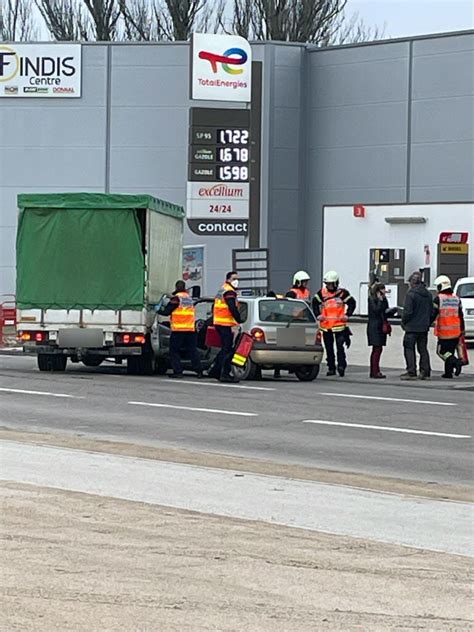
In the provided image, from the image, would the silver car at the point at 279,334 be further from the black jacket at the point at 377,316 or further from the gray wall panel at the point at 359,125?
the gray wall panel at the point at 359,125

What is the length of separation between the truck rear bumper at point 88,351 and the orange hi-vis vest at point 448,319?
5082mm

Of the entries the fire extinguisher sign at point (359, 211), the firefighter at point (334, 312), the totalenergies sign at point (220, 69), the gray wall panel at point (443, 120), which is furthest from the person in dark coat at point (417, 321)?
the fire extinguisher sign at point (359, 211)

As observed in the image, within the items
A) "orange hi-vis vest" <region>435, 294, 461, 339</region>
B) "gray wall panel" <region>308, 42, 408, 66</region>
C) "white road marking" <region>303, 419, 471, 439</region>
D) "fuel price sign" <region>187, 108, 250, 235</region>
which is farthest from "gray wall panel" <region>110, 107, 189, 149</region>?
"white road marking" <region>303, 419, 471, 439</region>

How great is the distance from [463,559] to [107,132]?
128 ft

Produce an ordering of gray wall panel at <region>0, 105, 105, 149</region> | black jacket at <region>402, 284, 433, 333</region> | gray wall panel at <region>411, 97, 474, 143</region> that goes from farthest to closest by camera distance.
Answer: gray wall panel at <region>0, 105, 105, 149</region>, gray wall panel at <region>411, 97, 474, 143</region>, black jacket at <region>402, 284, 433, 333</region>

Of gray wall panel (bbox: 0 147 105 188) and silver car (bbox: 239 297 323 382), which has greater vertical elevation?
gray wall panel (bbox: 0 147 105 188)

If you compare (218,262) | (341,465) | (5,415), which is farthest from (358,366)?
(218,262)

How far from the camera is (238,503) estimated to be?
975 centimetres

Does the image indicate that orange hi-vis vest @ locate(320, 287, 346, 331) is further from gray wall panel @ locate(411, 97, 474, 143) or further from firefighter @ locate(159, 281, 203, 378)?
gray wall panel @ locate(411, 97, 474, 143)

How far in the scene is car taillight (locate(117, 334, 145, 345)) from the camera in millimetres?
23078

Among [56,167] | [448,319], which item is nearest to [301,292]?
[448,319]

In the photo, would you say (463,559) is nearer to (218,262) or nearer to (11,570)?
(11,570)

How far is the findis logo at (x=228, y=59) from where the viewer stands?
36.6m

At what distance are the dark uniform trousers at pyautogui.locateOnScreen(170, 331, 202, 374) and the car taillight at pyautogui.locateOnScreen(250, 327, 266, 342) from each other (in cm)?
103
